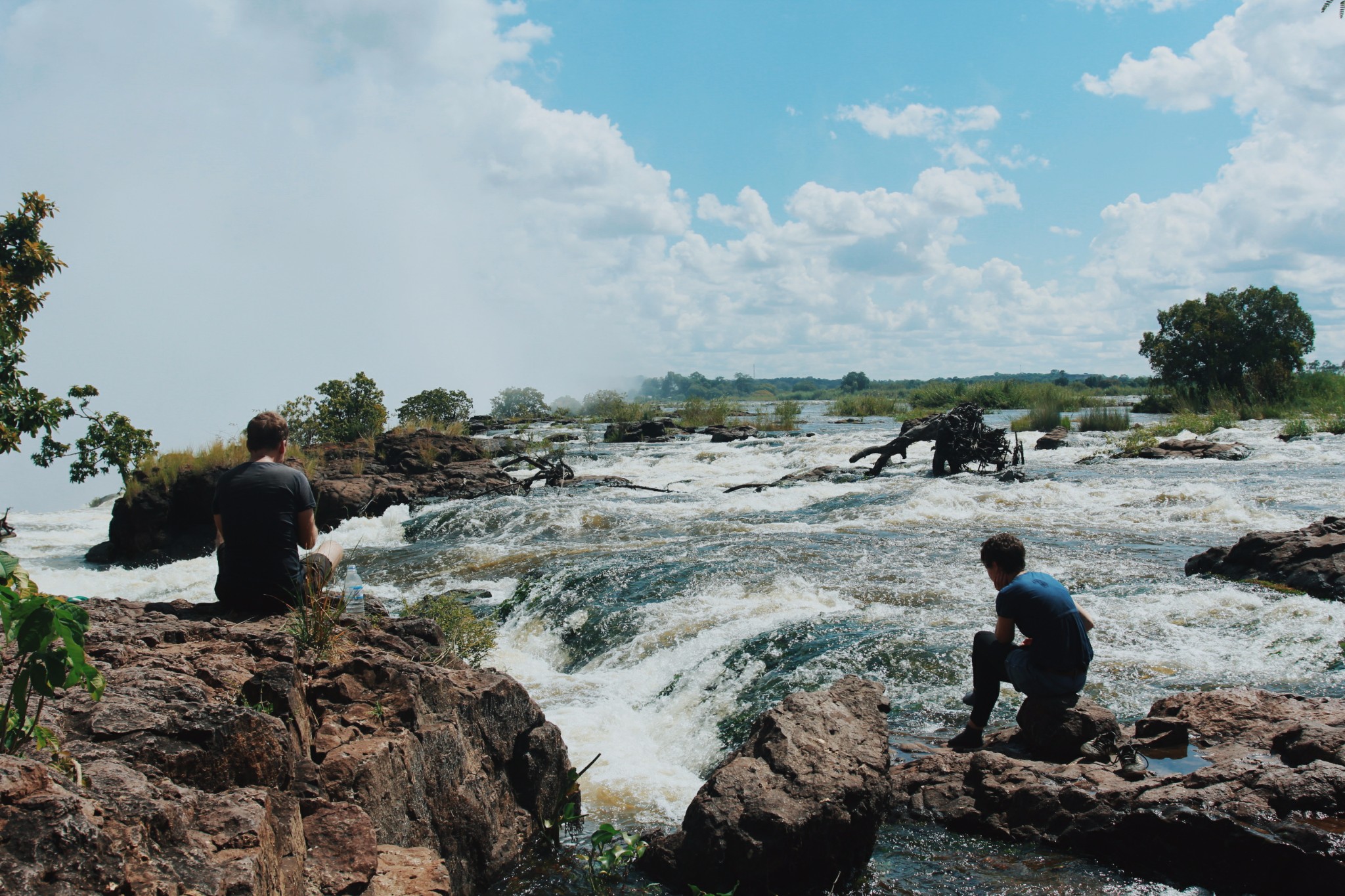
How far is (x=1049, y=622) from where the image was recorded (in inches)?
199

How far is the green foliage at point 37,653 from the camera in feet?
7.02

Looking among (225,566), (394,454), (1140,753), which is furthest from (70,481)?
(1140,753)

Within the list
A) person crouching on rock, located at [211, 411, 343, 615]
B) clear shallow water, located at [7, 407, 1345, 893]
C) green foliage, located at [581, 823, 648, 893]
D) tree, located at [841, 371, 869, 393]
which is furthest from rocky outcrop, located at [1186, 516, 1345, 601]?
tree, located at [841, 371, 869, 393]

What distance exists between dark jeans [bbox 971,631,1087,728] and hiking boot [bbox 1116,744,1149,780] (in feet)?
1.60

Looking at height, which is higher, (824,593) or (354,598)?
(354,598)

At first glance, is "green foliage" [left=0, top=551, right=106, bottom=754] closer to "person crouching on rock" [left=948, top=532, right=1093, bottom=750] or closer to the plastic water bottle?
the plastic water bottle

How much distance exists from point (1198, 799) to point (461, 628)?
5212 mm

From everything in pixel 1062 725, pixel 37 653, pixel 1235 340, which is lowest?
pixel 1062 725

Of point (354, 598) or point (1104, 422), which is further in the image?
point (1104, 422)

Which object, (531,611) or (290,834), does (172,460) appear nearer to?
(531,611)

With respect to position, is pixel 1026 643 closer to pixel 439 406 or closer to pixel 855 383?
pixel 439 406

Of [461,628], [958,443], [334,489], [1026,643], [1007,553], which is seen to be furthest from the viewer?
[958,443]

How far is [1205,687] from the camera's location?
6.07m

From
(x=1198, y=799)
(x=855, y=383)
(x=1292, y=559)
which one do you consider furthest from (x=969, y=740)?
(x=855, y=383)
